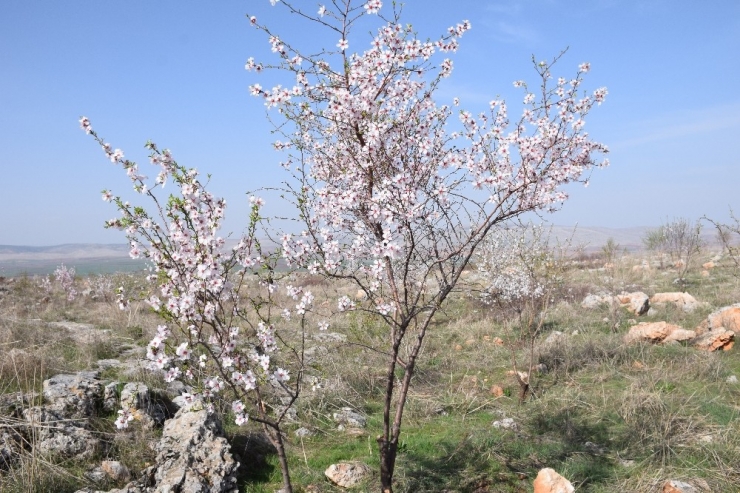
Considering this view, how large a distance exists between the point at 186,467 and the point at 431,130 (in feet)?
13.9

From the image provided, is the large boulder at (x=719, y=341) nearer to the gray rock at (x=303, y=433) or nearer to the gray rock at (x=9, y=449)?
the gray rock at (x=303, y=433)

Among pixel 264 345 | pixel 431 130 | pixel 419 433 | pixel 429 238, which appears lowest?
pixel 419 433

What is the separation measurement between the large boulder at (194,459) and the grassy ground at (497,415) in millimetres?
430

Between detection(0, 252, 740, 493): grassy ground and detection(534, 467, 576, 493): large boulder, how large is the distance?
0.50m

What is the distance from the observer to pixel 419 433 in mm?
6699

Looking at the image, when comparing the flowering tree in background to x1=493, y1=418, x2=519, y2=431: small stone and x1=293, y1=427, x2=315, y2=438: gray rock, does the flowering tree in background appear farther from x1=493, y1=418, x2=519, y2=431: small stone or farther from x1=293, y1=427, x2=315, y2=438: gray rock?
x1=293, y1=427, x2=315, y2=438: gray rock

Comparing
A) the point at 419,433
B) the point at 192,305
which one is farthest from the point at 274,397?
the point at 192,305

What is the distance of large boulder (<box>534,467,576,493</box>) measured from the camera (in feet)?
15.0

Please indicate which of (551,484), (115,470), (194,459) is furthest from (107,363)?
(551,484)

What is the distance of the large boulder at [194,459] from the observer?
4875 millimetres

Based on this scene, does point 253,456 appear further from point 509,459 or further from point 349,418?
point 509,459

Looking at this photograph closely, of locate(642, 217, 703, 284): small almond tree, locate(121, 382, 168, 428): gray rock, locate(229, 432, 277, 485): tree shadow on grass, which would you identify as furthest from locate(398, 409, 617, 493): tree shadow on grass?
locate(642, 217, 703, 284): small almond tree

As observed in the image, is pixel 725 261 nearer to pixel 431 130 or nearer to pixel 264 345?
pixel 431 130

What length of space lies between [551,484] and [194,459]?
3610 millimetres
